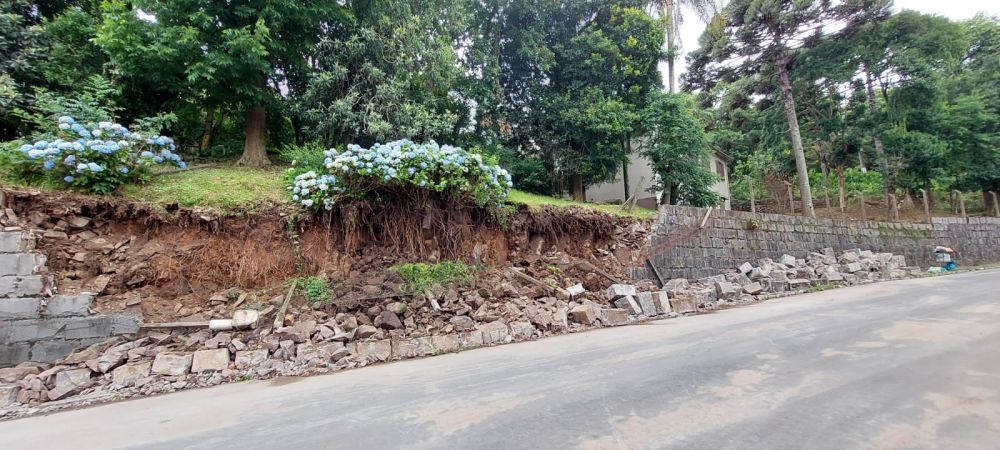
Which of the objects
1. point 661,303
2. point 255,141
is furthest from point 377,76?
point 661,303

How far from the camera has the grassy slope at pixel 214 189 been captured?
268 inches

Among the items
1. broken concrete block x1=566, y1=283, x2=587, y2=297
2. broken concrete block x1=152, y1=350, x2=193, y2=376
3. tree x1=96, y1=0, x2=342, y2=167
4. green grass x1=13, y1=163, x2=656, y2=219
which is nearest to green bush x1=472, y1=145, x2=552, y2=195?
broken concrete block x1=566, y1=283, x2=587, y2=297

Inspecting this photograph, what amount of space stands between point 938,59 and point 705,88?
8224mm

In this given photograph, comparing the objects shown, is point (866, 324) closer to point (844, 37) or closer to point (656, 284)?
point (656, 284)

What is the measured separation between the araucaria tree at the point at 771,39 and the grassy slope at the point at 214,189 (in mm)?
17195

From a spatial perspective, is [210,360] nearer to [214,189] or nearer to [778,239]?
[214,189]

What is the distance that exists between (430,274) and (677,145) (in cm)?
938

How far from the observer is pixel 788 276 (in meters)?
11.6

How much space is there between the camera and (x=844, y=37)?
16062mm

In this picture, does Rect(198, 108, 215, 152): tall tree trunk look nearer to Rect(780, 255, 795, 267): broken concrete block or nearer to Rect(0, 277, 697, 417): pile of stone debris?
Rect(0, 277, 697, 417): pile of stone debris

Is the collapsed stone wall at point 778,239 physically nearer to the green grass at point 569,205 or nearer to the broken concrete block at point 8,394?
the green grass at point 569,205

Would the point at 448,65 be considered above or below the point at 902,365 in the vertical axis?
above

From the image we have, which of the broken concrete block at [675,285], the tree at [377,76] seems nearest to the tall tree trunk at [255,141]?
the tree at [377,76]

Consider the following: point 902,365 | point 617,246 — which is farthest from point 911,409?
point 617,246
